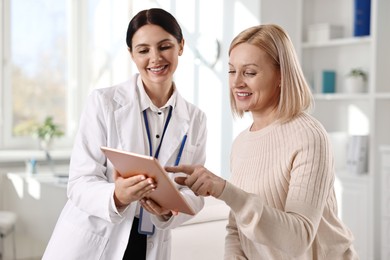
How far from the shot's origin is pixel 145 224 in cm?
193

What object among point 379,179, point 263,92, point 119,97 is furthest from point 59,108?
point 263,92

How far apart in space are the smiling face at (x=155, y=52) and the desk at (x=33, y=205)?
2842mm

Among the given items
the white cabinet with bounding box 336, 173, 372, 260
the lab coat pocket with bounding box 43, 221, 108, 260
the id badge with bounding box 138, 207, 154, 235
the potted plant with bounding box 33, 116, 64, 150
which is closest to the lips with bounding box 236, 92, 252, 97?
the id badge with bounding box 138, 207, 154, 235

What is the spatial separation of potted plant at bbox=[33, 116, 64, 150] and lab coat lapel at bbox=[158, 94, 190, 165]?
140 inches

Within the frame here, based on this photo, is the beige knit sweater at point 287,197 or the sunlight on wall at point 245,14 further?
the sunlight on wall at point 245,14

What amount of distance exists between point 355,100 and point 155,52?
3526mm

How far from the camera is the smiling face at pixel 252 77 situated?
1625 millimetres

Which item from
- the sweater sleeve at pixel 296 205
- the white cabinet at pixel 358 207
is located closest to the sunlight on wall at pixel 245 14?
the white cabinet at pixel 358 207

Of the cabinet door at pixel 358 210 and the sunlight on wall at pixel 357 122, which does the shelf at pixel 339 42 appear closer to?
the sunlight on wall at pixel 357 122

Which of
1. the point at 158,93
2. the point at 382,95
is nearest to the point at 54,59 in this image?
the point at 382,95

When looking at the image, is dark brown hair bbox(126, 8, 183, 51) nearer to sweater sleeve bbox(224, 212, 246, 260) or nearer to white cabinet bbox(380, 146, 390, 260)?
sweater sleeve bbox(224, 212, 246, 260)

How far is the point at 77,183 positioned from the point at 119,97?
31 cm

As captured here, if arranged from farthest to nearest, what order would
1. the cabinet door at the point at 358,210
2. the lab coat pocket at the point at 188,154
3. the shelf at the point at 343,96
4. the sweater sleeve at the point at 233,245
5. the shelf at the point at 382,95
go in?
the shelf at the point at 343,96 → the cabinet door at the point at 358,210 → the shelf at the point at 382,95 → the lab coat pocket at the point at 188,154 → the sweater sleeve at the point at 233,245

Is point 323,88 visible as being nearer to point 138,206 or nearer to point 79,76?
point 79,76
